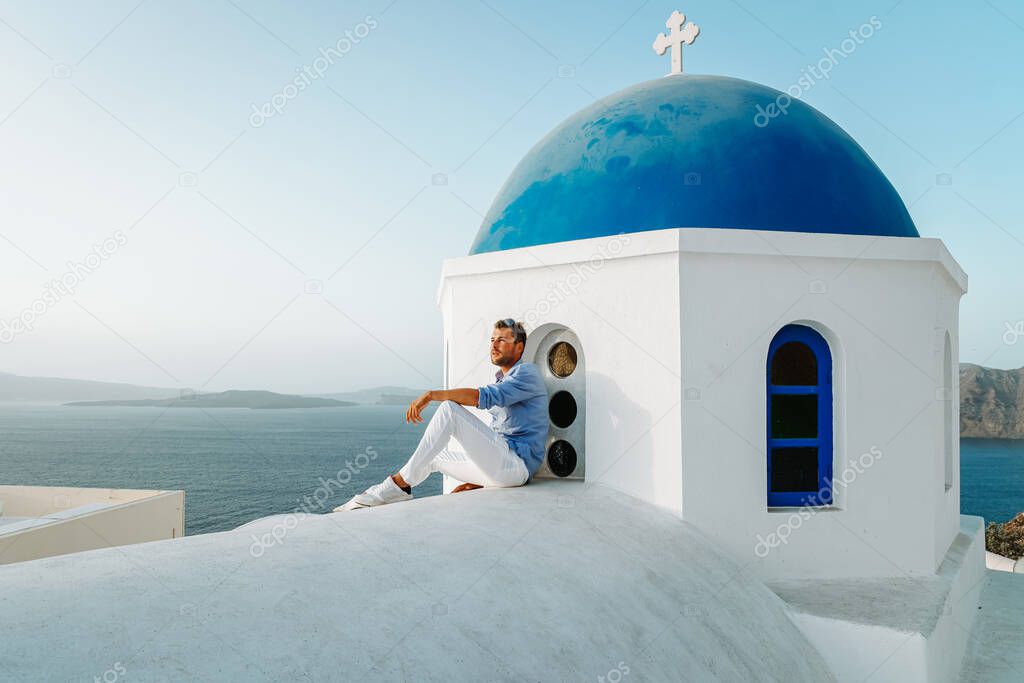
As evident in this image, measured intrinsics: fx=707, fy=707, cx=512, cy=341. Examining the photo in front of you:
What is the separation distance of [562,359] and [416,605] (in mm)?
3439

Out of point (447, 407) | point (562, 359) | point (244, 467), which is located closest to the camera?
point (447, 407)

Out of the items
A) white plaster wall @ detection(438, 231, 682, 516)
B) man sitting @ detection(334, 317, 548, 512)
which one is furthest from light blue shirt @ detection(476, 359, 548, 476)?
white plaster wall @ detection(438, 231, 682, 516)

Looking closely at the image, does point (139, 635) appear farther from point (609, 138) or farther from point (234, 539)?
point (609, 138)

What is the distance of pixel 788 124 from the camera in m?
6.18

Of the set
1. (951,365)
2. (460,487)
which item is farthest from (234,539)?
(951,365)

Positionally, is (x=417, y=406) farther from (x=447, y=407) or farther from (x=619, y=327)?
(x=619, y=327)

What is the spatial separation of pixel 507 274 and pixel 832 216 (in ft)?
8.93

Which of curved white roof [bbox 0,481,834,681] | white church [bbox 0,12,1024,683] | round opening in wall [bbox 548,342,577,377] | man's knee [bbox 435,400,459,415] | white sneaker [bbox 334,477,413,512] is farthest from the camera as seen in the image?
round opening in wall [bbox 548,342,577,377]

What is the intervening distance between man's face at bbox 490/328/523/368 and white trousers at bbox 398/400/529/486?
603 millimetres

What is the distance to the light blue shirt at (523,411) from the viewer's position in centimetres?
538

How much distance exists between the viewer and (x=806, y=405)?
18.8 ft

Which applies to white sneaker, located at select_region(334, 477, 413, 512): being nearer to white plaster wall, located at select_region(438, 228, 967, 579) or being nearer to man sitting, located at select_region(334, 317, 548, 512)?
man sitting, located at select_region(334, 317, 548, 512)

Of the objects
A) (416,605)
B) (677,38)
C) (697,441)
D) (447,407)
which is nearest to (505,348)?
(447,407)

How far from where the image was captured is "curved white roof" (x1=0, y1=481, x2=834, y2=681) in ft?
7.43
